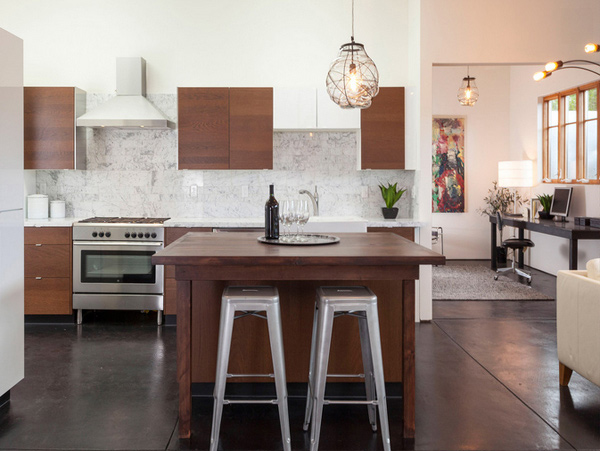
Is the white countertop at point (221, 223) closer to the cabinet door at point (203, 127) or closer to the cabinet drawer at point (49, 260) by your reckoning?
the cabinet drawer at point (49, 260)

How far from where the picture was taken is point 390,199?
569cm

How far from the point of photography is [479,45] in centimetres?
526

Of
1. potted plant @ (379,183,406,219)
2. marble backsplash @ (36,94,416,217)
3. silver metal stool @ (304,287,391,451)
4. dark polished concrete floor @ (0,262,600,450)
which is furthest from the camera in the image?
marble backsplash @ (36,94,416,217)

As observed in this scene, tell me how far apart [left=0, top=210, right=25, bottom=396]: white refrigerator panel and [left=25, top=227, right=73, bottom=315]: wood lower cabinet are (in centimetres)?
189

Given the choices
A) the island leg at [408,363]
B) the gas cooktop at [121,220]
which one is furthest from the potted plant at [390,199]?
the island leg at [408,363]

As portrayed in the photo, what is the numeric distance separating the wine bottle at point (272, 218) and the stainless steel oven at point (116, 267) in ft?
6.90

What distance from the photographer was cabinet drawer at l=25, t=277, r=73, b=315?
517 cm

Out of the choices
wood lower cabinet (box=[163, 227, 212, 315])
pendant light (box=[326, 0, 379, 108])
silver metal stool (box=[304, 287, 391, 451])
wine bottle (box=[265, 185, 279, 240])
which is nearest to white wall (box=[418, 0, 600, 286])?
pendant light (box=[326, 0, 379, 108])

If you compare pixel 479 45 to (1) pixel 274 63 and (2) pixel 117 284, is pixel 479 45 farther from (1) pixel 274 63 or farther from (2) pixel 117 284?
(2) pixel 117 284

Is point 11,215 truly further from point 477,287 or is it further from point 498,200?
point 498,200

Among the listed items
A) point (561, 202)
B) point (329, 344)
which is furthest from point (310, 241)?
point (561, 202)

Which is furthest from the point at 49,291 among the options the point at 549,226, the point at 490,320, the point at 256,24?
the point at 549,226

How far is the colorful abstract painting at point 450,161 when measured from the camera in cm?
926

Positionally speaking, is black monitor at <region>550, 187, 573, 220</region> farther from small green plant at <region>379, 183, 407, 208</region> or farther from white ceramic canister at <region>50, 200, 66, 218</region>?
white ceramic canister at <region>50, 200, 66, 218</region>
